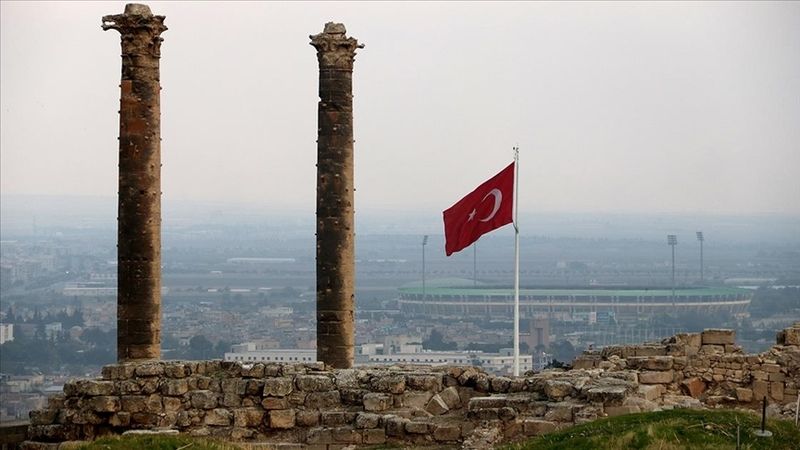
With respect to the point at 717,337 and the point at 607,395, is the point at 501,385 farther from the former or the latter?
the point at 717,337

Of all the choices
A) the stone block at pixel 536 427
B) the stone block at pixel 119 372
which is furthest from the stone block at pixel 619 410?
the stone block at pixel 119 372

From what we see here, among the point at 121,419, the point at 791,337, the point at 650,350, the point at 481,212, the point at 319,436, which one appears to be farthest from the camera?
the point at 481,212

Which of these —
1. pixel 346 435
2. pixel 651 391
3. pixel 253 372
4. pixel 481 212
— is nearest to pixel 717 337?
pixel 651 391

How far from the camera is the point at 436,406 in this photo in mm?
31391

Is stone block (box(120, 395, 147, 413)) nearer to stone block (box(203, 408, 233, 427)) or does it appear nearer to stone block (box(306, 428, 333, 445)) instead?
stone block (box(203, 408, 233, 427))

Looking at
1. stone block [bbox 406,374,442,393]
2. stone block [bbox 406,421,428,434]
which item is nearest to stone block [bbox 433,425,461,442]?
stone block [bbox 406,421,428,434]

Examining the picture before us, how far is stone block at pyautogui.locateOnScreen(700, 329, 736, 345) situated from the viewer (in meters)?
35.6

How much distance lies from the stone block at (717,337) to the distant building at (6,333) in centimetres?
7159

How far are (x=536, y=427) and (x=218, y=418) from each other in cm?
550

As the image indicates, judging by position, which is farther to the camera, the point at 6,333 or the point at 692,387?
the point at 6,333

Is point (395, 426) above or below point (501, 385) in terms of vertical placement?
below

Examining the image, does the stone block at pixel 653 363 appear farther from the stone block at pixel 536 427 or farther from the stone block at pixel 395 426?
the stone block at pixel 395 426

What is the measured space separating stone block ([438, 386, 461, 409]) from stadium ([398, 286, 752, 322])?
6759 centimetres

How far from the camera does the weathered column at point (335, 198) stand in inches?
1539
